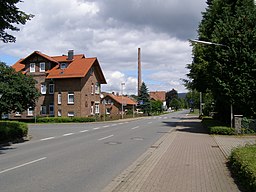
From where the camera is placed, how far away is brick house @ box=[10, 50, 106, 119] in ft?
162

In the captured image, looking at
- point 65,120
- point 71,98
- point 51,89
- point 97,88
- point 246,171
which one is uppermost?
point 97,88

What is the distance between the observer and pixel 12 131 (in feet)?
63.9

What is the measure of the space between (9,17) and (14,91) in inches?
1062

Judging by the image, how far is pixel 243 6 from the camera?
81.3 ft

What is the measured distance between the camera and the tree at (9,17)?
43.9 feet

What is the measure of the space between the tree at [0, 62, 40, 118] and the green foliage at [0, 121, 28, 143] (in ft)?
62.8

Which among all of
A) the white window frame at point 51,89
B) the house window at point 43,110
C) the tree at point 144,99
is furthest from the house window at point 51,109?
the tree at point 144,99

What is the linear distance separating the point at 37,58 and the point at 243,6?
35.9 m

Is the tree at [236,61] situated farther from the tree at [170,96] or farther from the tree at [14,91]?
the tree at [170,96]

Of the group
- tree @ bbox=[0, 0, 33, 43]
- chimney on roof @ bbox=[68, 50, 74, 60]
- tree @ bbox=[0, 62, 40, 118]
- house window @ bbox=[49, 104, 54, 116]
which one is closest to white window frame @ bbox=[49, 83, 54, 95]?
house window @ bbox=[49, 104, 54, 116]

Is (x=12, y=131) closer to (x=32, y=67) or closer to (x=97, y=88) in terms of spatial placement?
(x=32, y=67)

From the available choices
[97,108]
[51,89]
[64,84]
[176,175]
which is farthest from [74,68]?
[176,175]

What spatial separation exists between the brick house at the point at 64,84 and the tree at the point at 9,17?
3374cm

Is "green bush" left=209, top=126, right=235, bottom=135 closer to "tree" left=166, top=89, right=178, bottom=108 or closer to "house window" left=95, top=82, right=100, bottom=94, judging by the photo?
"house window" left=95, top=82, right=100, bottom=94
